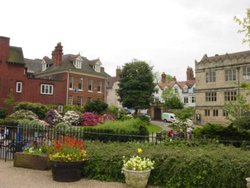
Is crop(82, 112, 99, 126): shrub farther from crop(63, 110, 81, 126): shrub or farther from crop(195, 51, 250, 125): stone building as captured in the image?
crop(195, 51, 250, 125): stone building

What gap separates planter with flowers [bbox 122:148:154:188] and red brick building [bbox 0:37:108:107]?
129ft

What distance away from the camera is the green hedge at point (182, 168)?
8609mm

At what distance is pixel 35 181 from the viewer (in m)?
10.0

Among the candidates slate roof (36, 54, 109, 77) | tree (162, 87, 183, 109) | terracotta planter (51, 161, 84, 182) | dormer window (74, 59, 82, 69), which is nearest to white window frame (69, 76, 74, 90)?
slate roof (36, 54, 109, 77)

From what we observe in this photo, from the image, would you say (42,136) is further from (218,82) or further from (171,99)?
(171,99)

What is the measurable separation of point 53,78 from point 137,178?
4885 cm

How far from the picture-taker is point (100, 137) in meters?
15.9

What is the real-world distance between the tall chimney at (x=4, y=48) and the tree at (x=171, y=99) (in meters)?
39.4

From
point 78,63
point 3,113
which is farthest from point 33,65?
point 3,113

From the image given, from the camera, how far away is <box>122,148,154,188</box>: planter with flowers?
30.2 ft

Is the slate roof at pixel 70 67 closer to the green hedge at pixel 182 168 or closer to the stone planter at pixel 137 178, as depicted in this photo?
the green hedge at pixel 182 168

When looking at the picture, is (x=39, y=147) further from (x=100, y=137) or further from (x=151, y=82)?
(x=151, y=82)

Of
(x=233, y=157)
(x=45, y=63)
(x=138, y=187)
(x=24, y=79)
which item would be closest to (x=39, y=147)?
(x=138, y=187)

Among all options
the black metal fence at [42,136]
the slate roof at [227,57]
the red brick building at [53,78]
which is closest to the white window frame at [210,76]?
the slate roof at [227,57]
